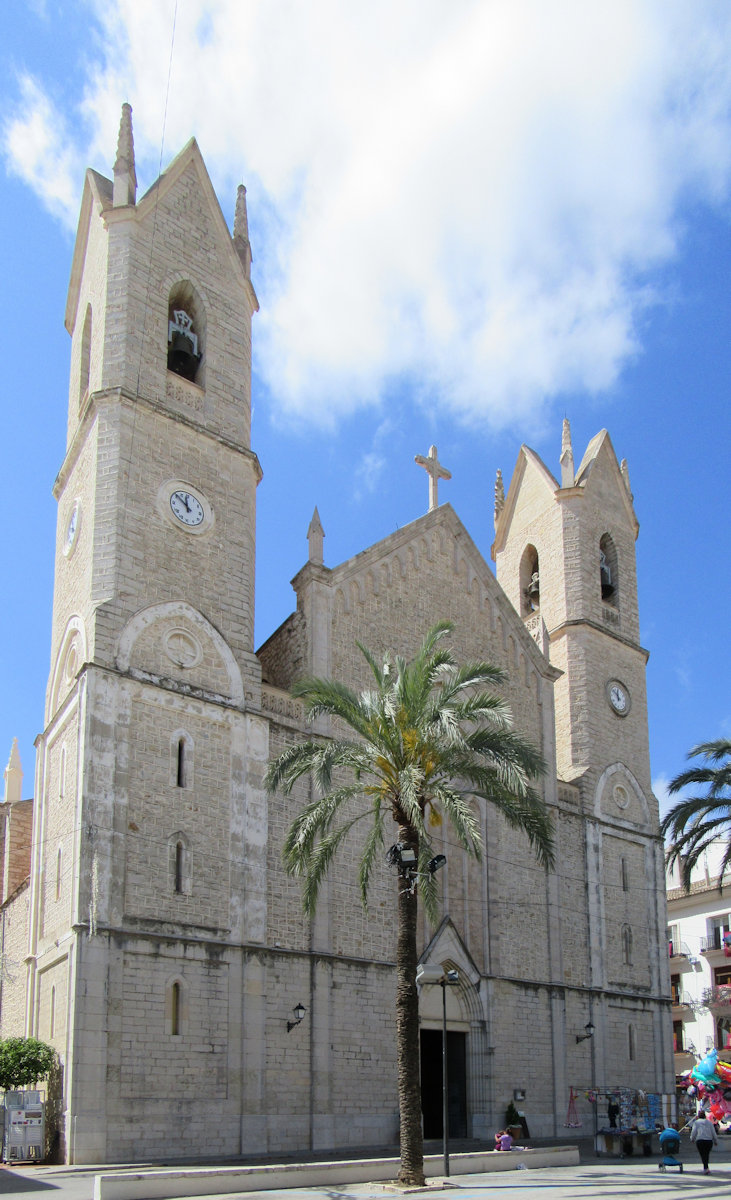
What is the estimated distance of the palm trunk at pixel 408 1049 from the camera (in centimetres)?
1802

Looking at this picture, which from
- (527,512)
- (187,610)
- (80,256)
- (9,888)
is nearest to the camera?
(187,610)

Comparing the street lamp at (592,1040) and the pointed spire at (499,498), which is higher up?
the pointed spire at (499,498)

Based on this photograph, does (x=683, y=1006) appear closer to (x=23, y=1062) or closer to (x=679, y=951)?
(x=679, y=951)

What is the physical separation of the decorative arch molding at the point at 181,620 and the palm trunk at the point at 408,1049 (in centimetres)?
669

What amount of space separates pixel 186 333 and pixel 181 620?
7467 mm

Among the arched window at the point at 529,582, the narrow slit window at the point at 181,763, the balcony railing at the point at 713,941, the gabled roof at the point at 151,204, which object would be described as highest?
the gabled roof at the point at 151,204

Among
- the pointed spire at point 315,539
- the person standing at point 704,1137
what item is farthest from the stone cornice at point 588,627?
the person standing at point 704,1137

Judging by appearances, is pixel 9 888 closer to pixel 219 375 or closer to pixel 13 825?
pixel 13 825

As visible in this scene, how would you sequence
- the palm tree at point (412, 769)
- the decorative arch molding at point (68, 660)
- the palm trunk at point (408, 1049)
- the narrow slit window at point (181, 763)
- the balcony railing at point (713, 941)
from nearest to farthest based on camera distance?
the palm trunk at point (408, 1049) < the palm tree at point (412, 769) < the narrow slit window at point (181, 763) < the decorative arch molding at point (68, 660) < the balcony railing at point (713, 941)

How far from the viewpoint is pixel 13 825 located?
3491 centimetres

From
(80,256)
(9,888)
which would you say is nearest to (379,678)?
(80,256)

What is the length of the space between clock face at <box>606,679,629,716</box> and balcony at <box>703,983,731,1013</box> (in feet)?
48.9

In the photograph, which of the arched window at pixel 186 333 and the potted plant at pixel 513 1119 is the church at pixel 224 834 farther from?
the potted plant at pixel 513 1119

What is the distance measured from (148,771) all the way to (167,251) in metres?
12.2
